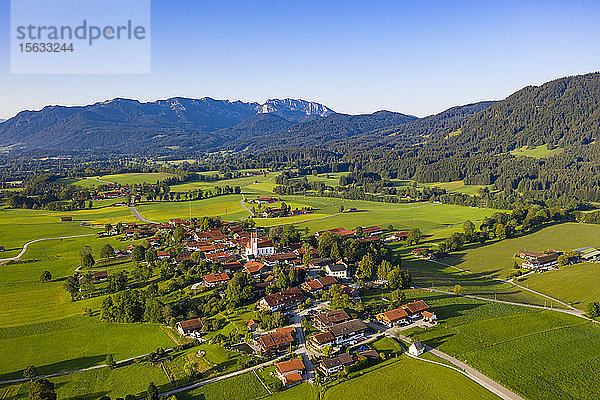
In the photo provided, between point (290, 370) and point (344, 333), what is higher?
point (344, 333)

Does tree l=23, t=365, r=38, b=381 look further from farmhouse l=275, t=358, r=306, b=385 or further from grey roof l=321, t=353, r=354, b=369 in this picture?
grey roof l=321, t=353, r=354, b=369

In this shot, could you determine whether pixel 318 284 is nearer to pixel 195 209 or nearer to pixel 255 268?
pixel 255 268

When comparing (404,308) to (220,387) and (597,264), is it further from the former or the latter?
(597,264)

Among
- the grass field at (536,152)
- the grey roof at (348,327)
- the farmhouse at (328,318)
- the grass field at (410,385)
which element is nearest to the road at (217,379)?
the grey roof at (348,327)

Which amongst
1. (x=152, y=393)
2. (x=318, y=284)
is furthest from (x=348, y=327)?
(x=152, y=393)

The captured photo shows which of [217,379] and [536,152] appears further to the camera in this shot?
[536,152]

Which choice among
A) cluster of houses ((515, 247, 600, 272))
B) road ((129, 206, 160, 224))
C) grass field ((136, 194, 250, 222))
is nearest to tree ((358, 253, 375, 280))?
cluster of houses ((515, 247, 600, 272))

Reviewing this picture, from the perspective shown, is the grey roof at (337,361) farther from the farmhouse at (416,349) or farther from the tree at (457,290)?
the tree at (457,290)
